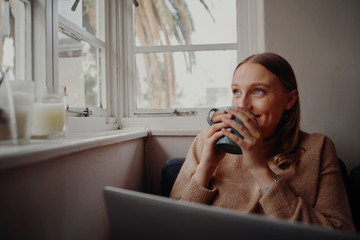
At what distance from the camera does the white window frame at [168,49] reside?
1.64 metres

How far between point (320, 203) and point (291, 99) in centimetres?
41

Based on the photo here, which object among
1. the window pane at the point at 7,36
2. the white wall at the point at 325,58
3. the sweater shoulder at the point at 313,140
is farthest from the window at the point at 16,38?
the white wall at the point at 325,58

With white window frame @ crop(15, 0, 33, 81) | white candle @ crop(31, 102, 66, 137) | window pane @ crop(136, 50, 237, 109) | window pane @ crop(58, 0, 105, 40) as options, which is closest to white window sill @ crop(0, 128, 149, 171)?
white candle @ crop(31, 102, 66, 137)

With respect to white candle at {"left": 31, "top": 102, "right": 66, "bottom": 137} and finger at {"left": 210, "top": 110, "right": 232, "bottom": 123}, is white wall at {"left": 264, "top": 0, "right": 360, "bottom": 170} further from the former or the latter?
white candle at {"left": 31, "top": 102, "right": 66, "bottom": 137}

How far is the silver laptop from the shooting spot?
248 millimetres

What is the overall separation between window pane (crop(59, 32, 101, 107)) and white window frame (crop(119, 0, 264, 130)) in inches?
8.3

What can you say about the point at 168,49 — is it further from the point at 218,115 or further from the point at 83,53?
the point at 218,115

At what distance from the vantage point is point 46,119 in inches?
26.4

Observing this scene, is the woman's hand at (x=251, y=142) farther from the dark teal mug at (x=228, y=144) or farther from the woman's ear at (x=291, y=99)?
the woman's ear at (x=291, y=99)

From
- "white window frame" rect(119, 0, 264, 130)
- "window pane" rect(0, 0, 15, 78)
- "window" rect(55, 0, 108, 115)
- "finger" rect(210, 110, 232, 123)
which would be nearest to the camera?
"finger" rect(210, 110, 232, 123)

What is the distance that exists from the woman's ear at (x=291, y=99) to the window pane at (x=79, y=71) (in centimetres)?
105

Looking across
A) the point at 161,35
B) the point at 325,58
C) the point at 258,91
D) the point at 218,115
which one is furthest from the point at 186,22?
the point at 218,115

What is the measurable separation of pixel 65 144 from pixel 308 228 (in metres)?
0.56

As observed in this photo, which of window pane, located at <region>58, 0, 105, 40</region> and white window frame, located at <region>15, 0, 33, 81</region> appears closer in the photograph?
white window frame, located at <region>15, 0, 33, 81</region>
